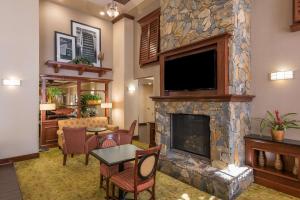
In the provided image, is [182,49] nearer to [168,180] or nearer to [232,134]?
[232,134]

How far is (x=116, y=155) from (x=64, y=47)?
5.04 meters

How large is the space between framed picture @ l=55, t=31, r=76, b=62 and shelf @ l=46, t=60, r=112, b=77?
0.89ft

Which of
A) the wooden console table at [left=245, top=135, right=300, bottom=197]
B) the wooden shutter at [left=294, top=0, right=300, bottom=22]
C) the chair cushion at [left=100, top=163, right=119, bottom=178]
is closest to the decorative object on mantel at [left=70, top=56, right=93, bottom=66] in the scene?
the chair cushion at [left=100, top=163, right=119, bottom=178]

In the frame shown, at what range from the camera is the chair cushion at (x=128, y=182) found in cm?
242

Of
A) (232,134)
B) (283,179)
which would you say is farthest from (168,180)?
(283,179)

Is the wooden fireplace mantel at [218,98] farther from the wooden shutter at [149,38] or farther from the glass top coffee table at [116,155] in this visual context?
the wooden shutter at [149,38]

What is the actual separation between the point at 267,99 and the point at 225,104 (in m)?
0.96

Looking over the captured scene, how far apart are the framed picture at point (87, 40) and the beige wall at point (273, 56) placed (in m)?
5.48

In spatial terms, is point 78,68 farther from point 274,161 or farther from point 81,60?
point 274,161

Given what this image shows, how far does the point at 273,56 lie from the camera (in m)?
3.47

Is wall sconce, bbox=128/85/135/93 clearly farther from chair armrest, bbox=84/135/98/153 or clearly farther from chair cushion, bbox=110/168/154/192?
chair cushion, bbox=110/168/154/192

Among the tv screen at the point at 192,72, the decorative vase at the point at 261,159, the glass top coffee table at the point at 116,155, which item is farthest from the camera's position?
the tv screen at the point at 192,72

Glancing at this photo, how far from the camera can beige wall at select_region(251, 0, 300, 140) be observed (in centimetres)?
323

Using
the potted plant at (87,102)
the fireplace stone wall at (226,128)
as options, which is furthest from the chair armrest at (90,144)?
the fireplace stone wall at (226,128)
